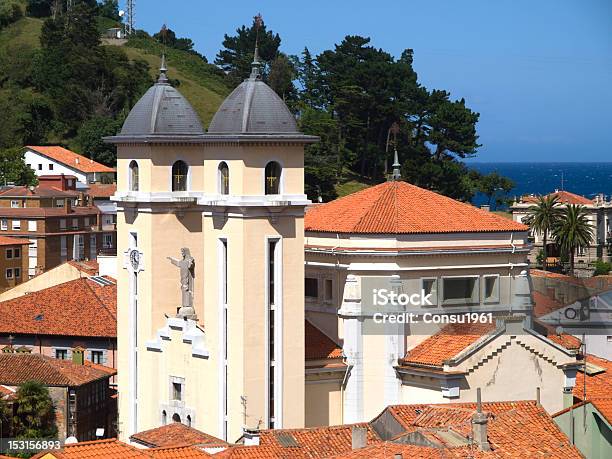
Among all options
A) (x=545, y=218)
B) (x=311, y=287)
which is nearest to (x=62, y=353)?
(x=311, y=287)

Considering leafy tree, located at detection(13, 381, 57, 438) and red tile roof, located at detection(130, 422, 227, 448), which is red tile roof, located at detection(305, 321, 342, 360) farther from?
leafy tree, located at detection(13, 381, 57, 438)

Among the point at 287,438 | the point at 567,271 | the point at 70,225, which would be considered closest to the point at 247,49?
the point at 70,225

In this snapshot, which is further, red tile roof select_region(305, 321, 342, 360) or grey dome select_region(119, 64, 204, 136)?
grey dome select_region(119, 64, 204, 136)

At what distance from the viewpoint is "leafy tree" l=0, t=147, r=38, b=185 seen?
11575 cm

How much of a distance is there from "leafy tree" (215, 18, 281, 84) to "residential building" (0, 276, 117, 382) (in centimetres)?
5848

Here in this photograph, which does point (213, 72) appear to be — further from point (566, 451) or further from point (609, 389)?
point (566, 451)

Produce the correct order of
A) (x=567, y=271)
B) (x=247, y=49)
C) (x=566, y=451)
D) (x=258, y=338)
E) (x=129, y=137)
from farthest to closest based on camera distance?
(x=247, y=49), (x=567, y=271), (x=129, y=137), (x=258, y=338), (x=566, y=451)

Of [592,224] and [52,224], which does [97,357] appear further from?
[592,224]

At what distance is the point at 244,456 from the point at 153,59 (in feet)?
346

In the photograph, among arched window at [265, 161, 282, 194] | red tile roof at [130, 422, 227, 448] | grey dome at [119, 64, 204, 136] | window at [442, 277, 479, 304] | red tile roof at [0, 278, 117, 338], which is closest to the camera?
red tile roof at [130, 422, 227, 448]

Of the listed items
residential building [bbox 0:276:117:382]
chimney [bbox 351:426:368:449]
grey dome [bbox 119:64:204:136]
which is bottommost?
chimney [bbox 351:426:368:449]

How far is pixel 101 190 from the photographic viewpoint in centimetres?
11250

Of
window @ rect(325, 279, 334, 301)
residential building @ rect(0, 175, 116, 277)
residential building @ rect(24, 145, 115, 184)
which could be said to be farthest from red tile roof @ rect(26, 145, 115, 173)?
window @ rect(325, 279, 334, 301)

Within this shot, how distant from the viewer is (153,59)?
147500mm
